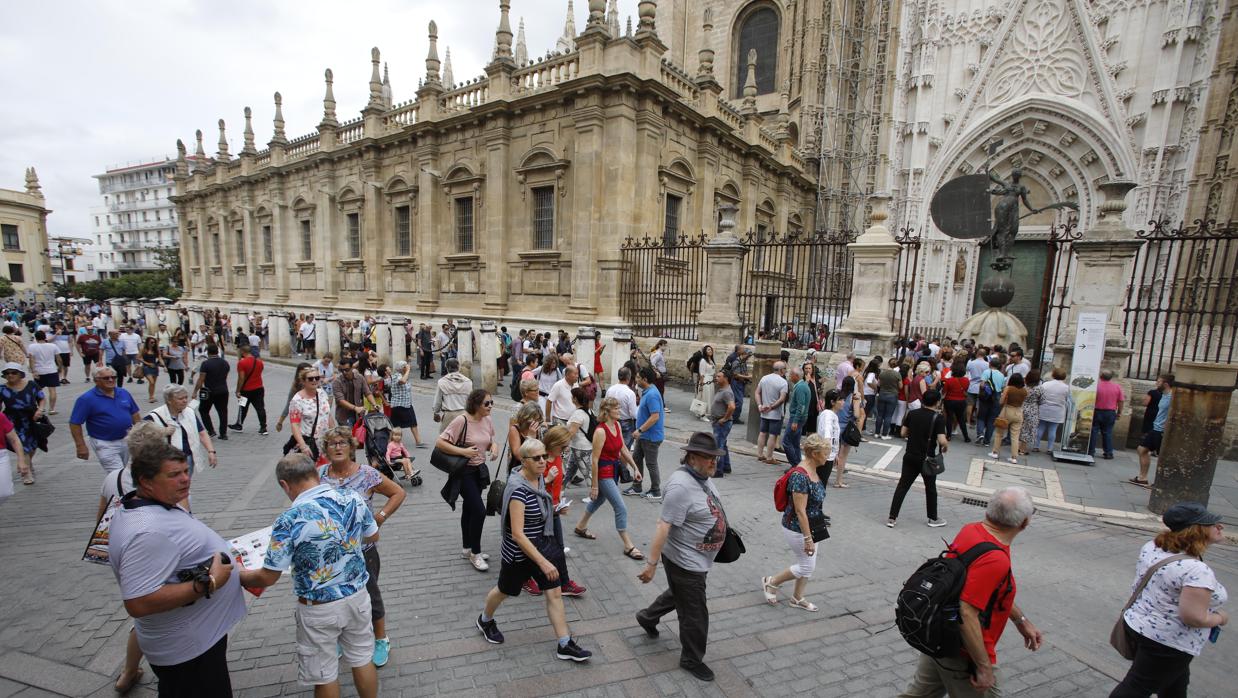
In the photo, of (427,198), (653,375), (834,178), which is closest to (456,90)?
(427,198)

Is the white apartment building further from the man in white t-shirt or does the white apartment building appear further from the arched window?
the man in white t-shirt

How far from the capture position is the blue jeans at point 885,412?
31.1 feet

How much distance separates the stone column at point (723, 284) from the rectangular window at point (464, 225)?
32.9 ft

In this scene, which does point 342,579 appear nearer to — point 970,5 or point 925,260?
point 925,260

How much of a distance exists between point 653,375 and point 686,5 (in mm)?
27008

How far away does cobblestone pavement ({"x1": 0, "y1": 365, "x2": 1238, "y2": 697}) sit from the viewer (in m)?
3.33

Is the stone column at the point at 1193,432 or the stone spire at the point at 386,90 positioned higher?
the stone spire at the point at 386,90

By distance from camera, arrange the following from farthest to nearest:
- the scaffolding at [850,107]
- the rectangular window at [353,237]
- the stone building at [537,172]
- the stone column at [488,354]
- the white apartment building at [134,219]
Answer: the white apartment building at [134,219]
the rectangular window at [353,237]
the scaffolding at [850,107]
the stone building at [537,172]
the stone column at [488,354]

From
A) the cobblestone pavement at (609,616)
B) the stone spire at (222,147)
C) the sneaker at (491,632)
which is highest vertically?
the stone spire at (222,147)

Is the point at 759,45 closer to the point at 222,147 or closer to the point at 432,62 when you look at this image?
the point at 432,62

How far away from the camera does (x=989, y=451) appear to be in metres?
9.18

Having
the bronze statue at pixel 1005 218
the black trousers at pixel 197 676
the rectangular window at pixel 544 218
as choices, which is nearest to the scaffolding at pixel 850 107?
the bronze statue at pixel 1005 218

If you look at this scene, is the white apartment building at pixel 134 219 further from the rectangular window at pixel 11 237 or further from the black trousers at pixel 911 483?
the black trousers at pixel 911 483

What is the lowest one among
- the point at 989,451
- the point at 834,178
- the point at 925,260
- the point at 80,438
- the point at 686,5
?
the point at 989,451
